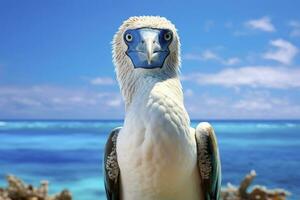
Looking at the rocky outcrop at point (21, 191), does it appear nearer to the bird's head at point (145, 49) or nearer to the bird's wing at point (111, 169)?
the bird's wing at point (111, 169)

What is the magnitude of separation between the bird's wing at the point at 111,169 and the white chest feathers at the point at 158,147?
155mm

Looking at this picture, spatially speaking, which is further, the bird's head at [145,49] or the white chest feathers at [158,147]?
the bird's head at [145,49]

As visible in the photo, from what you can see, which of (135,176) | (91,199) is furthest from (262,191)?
(91,199)

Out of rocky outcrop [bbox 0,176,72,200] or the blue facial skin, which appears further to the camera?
rocky outcrop [bbox 0,176,72,200]

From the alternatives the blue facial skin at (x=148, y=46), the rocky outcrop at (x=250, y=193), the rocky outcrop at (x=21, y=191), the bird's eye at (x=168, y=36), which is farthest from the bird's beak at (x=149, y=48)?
the rocky outcrop at (x=250, y=193)

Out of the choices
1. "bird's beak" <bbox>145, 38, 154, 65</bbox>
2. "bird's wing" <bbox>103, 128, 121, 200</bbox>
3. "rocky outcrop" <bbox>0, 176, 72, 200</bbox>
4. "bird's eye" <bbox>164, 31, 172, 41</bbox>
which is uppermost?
"bird's eye" <bbox>164, 31, 172, 41</bbox>

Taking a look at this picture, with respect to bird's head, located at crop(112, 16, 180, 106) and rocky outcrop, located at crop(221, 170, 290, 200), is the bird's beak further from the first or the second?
rocky outcrop, located at crop(221, 170, 290, 200)

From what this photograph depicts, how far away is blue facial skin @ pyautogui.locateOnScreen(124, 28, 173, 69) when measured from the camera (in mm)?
2664

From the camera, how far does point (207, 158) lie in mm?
2838

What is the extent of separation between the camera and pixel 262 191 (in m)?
7.10

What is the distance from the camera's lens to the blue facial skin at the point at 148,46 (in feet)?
8.74

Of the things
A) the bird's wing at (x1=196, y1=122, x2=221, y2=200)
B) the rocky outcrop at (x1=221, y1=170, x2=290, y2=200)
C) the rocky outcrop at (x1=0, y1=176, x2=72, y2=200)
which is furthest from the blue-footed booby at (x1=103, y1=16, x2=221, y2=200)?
the rocky outcrop at (x1=221, y1=170, x2=290, y2=200)

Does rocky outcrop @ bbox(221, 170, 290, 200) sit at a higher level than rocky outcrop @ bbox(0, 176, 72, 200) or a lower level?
lower

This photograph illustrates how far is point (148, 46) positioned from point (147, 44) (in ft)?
0.05
